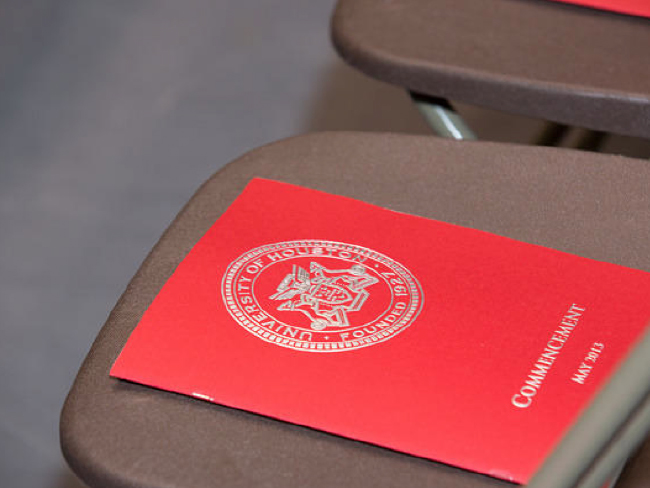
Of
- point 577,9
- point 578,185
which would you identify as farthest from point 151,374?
point 577,9

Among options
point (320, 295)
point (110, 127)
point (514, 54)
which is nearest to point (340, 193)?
point (320, 295)

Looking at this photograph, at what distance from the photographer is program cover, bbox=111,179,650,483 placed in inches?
20.7

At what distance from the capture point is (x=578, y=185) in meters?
0.75

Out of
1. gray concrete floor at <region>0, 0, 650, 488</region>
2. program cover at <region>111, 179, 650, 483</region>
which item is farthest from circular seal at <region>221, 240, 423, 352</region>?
gray concrete floor at <region>0, 0, 650, 488</region>

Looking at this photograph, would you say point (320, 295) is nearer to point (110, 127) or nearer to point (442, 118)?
point (442, 118)

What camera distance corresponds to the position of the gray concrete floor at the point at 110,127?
133 centimetres

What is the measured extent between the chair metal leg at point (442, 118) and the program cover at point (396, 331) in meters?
0.26

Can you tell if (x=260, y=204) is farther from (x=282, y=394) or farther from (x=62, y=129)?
(x=62, y=129)

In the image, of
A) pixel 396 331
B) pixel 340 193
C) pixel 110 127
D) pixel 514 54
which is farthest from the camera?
pixel 110 127

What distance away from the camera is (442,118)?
3.12ft

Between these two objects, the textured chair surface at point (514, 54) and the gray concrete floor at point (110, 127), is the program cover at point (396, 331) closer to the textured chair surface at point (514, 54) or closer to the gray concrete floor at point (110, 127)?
the textured chair surface at point (514, 54)

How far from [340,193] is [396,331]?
188 millimetres

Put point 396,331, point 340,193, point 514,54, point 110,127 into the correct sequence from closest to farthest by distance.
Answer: point 396,331, point 340,193, point 514,54, point 110,127

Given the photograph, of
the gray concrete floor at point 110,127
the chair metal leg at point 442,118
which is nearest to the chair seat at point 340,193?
the chair metal leg at point 442,118
